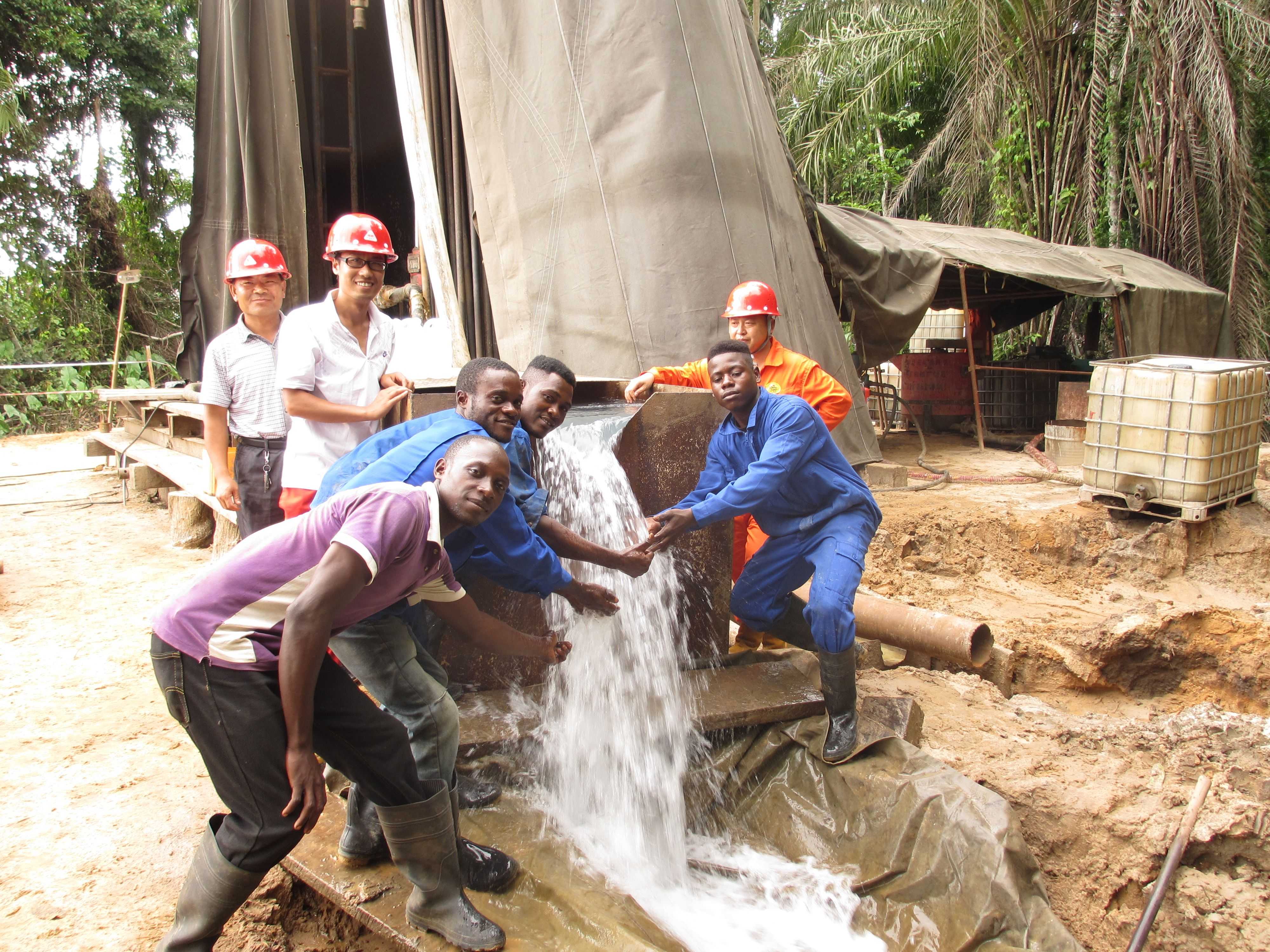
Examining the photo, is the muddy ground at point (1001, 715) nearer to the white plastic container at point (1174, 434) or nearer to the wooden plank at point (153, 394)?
the white plastic container at point (1174, 434)

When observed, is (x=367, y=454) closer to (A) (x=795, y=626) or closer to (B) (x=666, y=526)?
(B) (x=666, y=526)

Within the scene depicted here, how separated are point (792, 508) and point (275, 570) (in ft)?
6.83

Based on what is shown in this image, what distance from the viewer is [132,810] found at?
2.88 metres

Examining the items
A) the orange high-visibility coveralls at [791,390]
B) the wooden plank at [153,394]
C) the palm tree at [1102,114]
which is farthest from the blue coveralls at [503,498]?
the palm tree at [1102,114]

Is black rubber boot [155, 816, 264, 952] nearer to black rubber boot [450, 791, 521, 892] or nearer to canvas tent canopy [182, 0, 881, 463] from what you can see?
black rubber boot [450, 791, 521, 892]

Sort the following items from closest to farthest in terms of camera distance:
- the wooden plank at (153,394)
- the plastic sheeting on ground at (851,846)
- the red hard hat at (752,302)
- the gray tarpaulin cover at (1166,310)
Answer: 1. the plastic sheeting on ground at (851,846)
2. the red hard hat at (752,302)
3. the wooden plank at (153,394)
4. the gray tarpaulin cover at (1166,310)

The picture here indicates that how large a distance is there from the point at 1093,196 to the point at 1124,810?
10904mm

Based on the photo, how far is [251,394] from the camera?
3.52 m

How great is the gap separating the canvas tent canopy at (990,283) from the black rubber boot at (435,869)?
6057mm

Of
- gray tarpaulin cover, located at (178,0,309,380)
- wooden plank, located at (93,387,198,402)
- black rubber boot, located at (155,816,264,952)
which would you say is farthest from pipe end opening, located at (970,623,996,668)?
wooden plank, located at (93,387,198,402)

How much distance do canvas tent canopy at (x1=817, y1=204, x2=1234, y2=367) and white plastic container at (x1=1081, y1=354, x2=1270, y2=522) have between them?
1.89 meters

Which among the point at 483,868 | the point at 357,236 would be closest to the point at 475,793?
the point at 483,868

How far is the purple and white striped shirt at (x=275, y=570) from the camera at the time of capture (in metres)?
1.88

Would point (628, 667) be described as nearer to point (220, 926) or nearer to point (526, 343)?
point (220, 926)
